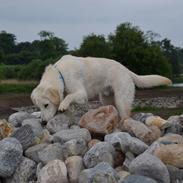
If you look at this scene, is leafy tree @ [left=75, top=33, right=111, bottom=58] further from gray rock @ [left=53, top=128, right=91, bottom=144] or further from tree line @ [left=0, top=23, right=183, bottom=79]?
gray rock @ [left=53, top=128, right=91, bottom=144]

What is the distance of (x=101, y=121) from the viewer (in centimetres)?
607

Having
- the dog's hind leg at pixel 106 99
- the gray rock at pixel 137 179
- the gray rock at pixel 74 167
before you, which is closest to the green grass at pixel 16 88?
the dog's hind leg at pixel 106 99

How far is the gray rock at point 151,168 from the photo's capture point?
4.75 metres

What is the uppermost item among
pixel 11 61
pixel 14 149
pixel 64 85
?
pixel 64 85

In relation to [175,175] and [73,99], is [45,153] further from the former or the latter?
[175,175]

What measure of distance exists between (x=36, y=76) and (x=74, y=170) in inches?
1412

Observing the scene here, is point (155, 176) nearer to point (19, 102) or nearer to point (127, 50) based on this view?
point (19, 102)

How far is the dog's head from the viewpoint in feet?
21.0

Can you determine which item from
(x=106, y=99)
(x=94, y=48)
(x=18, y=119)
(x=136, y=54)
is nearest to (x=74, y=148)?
(x=18, y=119)

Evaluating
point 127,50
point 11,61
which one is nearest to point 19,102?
point 127,50

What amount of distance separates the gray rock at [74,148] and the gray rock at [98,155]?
8.4 inches

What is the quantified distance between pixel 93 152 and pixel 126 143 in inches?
14.1

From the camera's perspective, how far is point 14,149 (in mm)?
5336

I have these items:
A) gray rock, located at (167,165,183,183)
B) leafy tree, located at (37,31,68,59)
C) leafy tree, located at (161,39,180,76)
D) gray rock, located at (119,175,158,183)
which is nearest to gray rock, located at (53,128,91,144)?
gray rock, located at (167,165,183,183)
